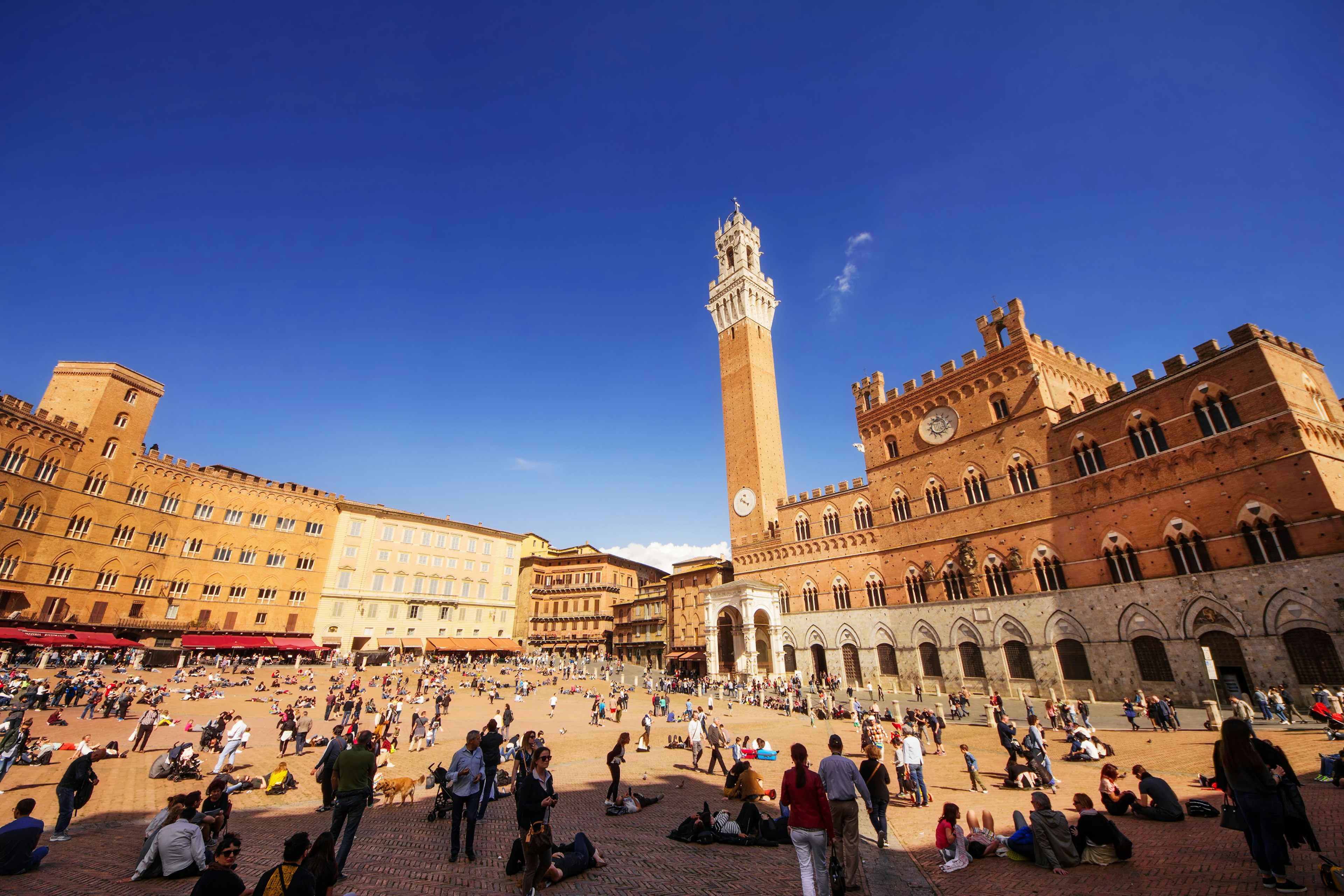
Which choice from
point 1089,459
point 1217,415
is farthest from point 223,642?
point 1217,415

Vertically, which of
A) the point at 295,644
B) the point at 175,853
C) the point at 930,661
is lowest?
the point at 175,853

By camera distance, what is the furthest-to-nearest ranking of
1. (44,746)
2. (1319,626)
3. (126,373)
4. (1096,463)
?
1. (126,373)
2. (1096,463)
3. (1319,626)
4. (44,746)

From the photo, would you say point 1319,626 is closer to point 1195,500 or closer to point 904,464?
point 1195,500

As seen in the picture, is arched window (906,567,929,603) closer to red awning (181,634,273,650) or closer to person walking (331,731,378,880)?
person walking (331,731,378,880)

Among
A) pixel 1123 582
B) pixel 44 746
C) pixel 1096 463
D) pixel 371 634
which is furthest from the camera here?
pixel 371 634

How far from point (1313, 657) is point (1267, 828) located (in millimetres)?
21260

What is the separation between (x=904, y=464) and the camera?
36.2 metres

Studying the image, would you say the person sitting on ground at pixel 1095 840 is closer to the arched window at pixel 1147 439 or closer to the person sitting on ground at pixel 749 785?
the person sitting on ground at pixel 749 785

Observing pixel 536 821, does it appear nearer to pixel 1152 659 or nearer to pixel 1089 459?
pixel 1152 659

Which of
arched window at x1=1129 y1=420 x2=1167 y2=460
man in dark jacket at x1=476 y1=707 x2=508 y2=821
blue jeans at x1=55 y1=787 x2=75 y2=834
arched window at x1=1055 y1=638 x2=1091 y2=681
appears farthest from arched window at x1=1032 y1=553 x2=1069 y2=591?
blue jeans at x1=55 y1=787 x2=75 y2=834

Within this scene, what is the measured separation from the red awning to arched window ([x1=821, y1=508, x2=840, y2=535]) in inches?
1754

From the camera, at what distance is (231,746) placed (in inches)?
529

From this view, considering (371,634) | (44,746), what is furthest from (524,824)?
(371,634)

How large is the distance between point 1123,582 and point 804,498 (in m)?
20.3
